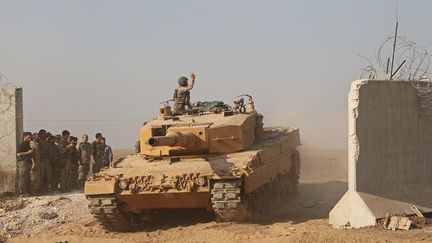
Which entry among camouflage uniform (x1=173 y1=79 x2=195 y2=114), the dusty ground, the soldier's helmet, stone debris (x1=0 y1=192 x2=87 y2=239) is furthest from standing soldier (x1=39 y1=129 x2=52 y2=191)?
the soldier's helmet

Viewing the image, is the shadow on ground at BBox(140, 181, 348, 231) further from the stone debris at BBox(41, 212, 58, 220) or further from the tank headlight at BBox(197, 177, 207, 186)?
the stone debris at BBox(41, 212, 58, 220)

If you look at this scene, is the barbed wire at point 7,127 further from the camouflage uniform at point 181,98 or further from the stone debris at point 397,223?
the stone debris at point 397,223

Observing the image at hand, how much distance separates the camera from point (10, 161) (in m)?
16.9

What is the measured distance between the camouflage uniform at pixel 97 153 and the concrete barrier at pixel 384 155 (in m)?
9.04

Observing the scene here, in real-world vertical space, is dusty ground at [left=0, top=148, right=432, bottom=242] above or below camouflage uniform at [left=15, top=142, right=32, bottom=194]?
below

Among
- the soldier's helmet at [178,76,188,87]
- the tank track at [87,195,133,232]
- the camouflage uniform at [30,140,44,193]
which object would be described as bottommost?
the tank track at [87,195,133,232]

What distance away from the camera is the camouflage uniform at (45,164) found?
55.6 ft

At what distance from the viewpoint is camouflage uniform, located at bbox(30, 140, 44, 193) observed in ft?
54.4

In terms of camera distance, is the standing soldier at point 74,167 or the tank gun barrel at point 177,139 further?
the standing soldier at point 74,167

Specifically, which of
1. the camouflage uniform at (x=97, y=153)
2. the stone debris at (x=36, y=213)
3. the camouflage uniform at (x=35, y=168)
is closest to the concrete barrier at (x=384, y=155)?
the stone debris at (x=36, y=213)

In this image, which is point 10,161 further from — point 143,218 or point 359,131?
point 359,131

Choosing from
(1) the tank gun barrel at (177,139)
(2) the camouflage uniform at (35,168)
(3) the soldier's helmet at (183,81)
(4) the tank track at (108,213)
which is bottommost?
(4) the tank track at (108,213)

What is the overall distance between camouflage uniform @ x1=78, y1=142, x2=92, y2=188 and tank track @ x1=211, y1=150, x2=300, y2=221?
5730 mm

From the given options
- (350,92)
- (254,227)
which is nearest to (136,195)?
(254,227)
